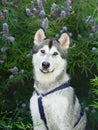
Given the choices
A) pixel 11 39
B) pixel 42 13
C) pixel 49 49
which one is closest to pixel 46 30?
pixel 42 13

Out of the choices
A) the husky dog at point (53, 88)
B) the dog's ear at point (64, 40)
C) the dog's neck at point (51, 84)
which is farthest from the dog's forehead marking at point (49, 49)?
the dog's neck at point (51, 84)

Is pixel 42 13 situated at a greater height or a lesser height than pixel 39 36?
greater

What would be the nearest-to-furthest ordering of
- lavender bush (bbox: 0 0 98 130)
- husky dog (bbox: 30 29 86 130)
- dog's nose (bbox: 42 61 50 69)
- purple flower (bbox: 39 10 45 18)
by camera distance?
dog's nose (bbox: 42 61 50 69)
husky dog (bbox: 30 29 86 130)
purple flower (bbox: 39 10 45 18)
lavender bush (bbox: 0 0 98 130)

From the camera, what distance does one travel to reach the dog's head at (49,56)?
16.6 ft

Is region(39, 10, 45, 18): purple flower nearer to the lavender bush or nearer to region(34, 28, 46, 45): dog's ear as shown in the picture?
the lavender bush

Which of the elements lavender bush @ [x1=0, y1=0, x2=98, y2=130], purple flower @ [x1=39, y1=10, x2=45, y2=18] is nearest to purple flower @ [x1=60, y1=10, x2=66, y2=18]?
lavender bush @ [x1=0, y1=0, x2=98, y2=130]

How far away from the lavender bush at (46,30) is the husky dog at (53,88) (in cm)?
67

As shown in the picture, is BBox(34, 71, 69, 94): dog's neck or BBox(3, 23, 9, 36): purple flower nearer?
BBox(34, 71, 69, 94): dog's neck

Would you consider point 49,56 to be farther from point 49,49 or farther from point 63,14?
point 63,14

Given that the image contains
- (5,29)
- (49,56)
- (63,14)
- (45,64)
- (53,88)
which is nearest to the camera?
(45,64)

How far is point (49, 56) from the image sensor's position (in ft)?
16.7

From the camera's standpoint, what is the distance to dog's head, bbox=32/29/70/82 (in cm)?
505

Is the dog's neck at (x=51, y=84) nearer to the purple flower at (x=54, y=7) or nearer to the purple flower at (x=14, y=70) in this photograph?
Answer: the purple flower at (x=14, y=70)

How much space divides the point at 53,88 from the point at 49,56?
1.31 feet
